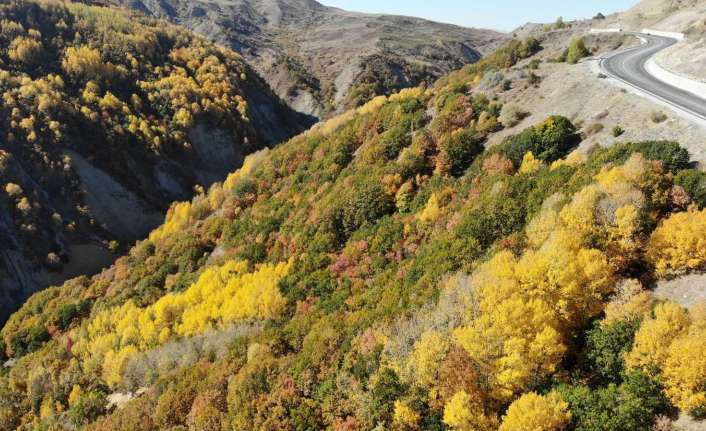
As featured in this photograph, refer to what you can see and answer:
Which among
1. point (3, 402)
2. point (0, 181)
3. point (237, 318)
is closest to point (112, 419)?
point (237, 318)

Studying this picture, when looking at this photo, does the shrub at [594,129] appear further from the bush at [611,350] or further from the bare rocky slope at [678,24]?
the bush at [611,350]

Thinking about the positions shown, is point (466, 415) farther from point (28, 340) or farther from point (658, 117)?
point (28, 340)

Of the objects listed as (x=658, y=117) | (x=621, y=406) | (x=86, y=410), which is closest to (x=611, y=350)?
(x=621, y=406)

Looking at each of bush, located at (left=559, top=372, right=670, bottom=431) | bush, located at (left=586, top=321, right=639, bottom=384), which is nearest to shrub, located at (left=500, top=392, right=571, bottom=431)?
bush, located at (left=559, top=372, right=670, bottom=431)

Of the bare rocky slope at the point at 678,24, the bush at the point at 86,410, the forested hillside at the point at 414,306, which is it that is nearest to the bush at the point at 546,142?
the forested hillside at the point at 414,306

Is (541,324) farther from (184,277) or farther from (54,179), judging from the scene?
(54,179)
